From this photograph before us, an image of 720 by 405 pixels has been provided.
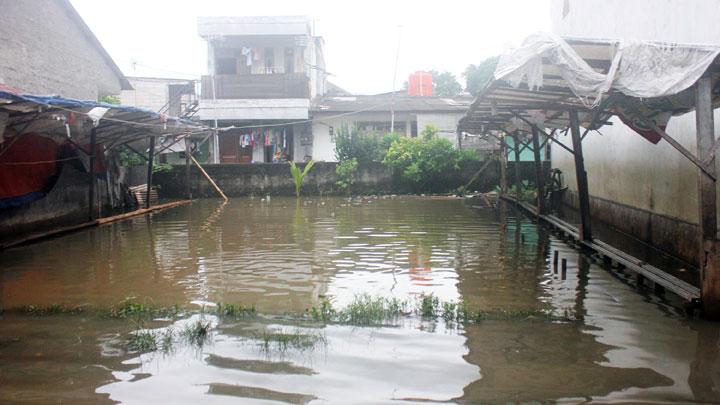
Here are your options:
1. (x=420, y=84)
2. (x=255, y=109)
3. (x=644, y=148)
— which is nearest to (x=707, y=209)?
(x=644, y=148)

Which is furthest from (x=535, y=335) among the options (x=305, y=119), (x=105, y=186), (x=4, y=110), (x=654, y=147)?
(x=305, y=119)

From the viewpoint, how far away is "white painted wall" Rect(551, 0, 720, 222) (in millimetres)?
7974

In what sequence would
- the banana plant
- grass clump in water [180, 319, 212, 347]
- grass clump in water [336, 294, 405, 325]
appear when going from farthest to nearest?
the banana plant < grass clump in water [336, 294, 405, 325] < grass clump in water [180, 319, 212, 347]

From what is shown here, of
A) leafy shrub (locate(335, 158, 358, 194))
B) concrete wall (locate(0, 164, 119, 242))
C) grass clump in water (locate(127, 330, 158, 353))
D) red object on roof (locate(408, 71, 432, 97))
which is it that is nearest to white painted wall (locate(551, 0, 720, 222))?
grass clump in water (locate(127, 330, 158, 353))

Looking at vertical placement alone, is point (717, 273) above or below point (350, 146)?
below

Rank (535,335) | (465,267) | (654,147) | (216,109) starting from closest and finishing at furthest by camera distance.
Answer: (535,335) → (465,267) → (654,147) → (216,109)

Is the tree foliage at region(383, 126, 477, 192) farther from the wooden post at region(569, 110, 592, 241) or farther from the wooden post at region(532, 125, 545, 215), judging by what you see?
the wooden post at region(569, 110, 592, 241)

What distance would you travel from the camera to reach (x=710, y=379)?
4.00 metres

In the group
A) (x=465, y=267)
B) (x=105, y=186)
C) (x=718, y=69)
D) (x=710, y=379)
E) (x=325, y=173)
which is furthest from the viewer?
(x=325, y=173)

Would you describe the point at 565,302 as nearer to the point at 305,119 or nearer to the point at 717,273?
the point at 717,273

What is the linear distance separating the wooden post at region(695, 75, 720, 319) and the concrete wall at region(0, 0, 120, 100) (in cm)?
1487

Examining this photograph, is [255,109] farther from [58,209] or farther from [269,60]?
[58,209]

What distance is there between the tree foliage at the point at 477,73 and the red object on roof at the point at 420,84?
2.42 metres

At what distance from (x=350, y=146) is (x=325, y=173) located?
1.40m
